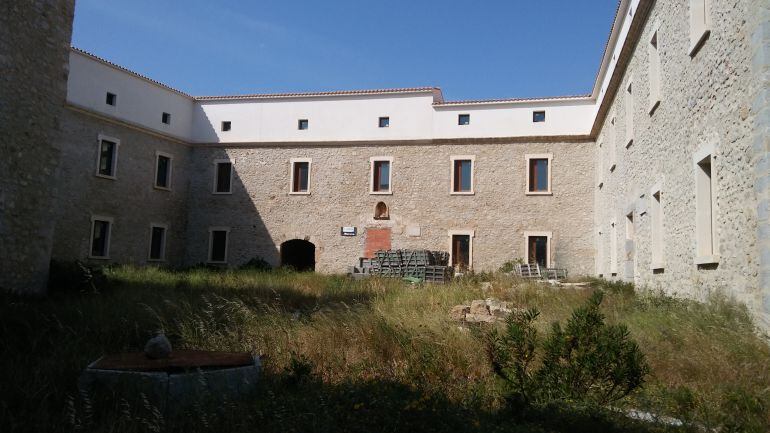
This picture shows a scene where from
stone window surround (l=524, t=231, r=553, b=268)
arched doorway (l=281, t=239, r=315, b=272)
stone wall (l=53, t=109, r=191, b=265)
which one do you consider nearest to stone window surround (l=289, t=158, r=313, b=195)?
arched doorway (l=281, t=239, r=315, b=272)

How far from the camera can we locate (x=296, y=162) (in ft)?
78.5

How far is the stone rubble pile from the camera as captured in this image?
28.9 feet

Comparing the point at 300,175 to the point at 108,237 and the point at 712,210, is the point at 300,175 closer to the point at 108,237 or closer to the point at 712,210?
the point at 108,237

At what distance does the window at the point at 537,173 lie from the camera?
2158 cm

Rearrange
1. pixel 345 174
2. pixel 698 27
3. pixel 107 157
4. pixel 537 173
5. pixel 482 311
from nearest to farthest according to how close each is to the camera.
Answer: pixel 698 27 → pixel 482 311 → pixel 107 157 → pixel 537 173 → pixel 345 174

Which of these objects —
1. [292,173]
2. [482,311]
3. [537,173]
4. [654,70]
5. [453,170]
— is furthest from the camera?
[292,173]

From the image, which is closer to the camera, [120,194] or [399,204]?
[120,194]

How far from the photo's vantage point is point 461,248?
2211 centimetres

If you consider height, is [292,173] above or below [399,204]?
above

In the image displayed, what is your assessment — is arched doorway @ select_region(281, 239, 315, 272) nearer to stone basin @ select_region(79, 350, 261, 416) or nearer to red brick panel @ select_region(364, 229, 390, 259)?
red brick panel @ select_region(364, 229, 390, 259)

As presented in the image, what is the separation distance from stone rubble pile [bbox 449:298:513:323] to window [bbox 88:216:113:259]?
50.3ft

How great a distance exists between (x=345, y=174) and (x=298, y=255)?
446 cm

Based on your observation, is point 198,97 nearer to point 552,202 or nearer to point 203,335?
point 552,202

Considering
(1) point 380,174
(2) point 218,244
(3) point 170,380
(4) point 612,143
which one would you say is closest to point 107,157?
(2) point 218,244
